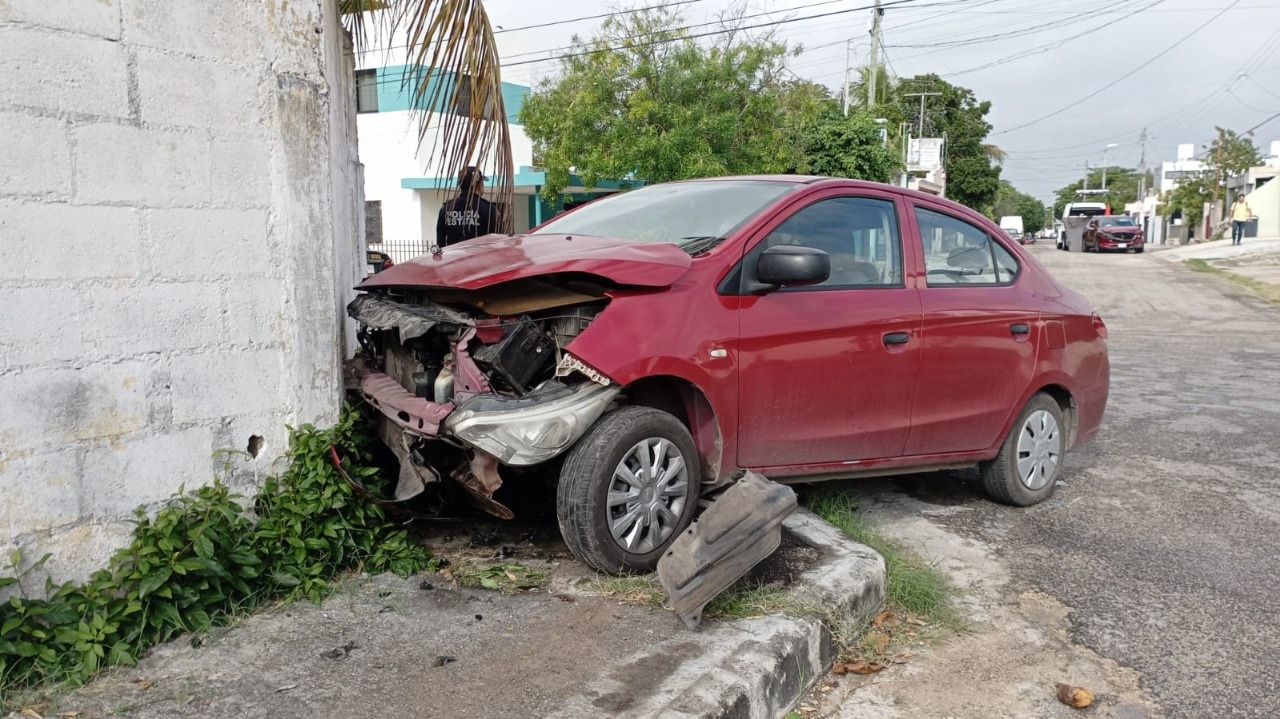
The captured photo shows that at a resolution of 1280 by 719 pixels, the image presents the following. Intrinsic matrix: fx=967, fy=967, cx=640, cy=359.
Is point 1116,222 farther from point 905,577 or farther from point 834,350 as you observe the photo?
point 905,577

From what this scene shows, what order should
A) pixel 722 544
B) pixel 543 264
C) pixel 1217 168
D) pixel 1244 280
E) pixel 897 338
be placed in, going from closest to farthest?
pixel 722 544
pixel 543 264
pixel 897 338
pixel 1244 280
pixel 1217 168

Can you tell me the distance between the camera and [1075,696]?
11.2ft

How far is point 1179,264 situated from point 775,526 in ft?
97.1

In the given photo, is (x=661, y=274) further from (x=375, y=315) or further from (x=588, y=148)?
(x=588, y=148)

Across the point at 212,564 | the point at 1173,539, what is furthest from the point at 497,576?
the point at 1173,539

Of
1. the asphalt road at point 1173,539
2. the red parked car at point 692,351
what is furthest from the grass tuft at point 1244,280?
the red parked car at point 692,351

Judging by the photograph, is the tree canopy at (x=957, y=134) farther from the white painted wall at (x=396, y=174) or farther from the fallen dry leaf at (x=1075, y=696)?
the fallen dry leaf at (x=1075, y=696)

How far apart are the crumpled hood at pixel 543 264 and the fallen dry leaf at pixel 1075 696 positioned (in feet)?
6.87

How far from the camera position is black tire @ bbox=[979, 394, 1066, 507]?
17.9 feet

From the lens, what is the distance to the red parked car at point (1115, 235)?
1510 inches

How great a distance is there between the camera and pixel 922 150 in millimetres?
46781

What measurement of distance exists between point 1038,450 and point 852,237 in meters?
1.87

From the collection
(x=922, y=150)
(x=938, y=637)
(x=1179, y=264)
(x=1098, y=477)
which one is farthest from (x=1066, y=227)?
(x=938, y=637)

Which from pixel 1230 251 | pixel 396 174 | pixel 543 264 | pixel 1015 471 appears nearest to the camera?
pixel 543 264
